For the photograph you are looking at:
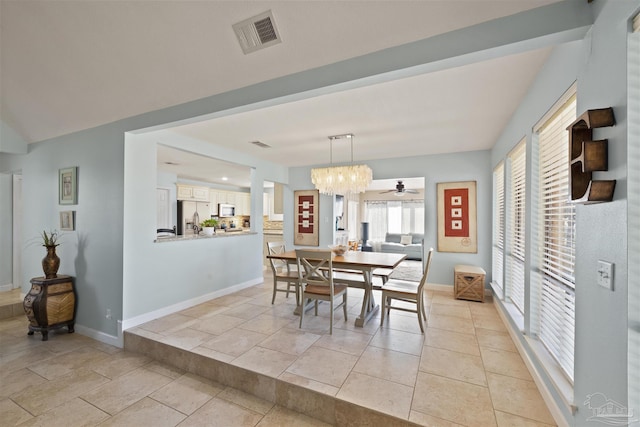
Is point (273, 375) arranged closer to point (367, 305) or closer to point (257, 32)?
point (367, 305)

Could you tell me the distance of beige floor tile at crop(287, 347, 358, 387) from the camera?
2.16m

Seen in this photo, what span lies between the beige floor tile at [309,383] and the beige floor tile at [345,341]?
1.83ft

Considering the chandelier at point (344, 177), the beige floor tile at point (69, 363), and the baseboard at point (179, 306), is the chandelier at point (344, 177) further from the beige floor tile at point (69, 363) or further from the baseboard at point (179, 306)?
the beige floor tile at point (69, 363)

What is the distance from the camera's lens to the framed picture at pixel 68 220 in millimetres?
3504

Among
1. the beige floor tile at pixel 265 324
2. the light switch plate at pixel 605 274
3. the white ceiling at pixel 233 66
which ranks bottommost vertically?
the beige floor tile at pixel 265 324

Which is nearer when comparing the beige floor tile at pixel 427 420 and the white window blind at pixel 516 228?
the beige floor tile at pixel 427 420

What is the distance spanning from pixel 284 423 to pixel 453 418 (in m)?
1.13

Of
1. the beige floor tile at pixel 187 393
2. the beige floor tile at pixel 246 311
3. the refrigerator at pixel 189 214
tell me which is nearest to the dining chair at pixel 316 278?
the beige floor tile at pixel 246 311

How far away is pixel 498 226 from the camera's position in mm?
4207

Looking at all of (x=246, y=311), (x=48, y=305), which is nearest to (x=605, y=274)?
→ (x=246, y=311)

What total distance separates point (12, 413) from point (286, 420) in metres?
2.05

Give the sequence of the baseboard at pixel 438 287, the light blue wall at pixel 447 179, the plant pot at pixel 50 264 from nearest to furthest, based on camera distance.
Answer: the plant pot at pixel 50 264
the light blue wall at pixel 447 179
the baseboard at pixel 438 287

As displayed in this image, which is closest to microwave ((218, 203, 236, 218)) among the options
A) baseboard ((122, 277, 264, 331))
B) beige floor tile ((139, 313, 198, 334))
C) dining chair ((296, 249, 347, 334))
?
baseboard ((122, 277, 264, 331))

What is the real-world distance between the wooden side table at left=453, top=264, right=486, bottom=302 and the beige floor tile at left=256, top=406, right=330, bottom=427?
3.18 meters
